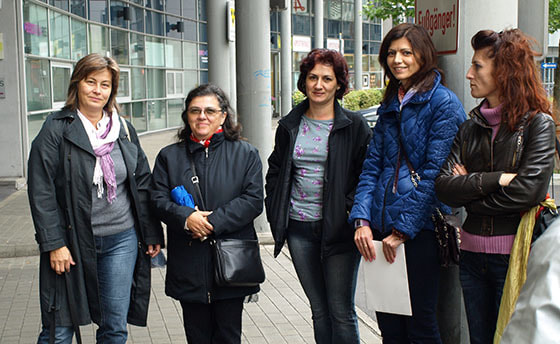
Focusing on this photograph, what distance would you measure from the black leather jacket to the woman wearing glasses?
114cm

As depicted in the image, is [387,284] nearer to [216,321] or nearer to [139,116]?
[216,321]

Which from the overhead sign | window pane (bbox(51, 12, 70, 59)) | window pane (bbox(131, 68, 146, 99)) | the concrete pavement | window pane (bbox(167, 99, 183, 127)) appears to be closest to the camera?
the overhead sign

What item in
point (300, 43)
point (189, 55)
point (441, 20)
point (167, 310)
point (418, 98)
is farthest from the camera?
point (189, 55)

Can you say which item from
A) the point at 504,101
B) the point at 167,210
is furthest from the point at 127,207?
the point at 504,101

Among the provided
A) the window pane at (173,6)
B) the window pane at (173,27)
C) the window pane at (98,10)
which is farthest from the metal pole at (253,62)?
the window pane at (173,27)

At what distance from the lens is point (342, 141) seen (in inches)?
150

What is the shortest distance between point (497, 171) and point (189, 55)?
26.0 metres

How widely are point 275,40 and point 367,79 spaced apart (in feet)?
34.9

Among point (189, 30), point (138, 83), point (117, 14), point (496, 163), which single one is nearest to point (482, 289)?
point (496, 163)

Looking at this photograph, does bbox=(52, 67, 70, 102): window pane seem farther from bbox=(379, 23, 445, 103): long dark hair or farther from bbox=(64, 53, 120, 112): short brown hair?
bbox=(379, 23, 445, 103): long dark hair

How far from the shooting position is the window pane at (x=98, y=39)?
19.0 metres

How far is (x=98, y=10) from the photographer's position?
19609mm

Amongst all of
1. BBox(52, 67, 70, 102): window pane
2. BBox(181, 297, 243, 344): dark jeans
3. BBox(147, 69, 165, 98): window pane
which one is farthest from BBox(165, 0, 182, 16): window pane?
BBox(181, 297, 243, 344): dark jeans

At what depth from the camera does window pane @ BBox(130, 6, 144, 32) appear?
888 inches
